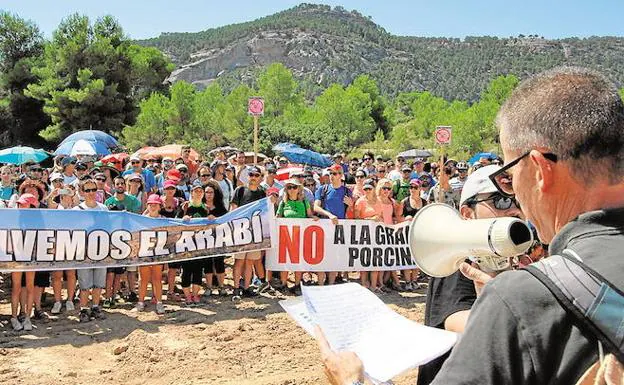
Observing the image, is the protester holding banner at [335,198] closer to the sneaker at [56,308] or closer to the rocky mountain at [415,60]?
the sneaker at [56,308]

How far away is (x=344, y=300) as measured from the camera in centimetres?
211

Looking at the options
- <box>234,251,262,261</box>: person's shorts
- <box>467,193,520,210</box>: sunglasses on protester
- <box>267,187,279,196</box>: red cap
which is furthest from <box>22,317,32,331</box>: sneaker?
<box>467,193,520,210</box>: sunglasses on protester

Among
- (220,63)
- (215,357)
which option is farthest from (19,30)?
(220,63)

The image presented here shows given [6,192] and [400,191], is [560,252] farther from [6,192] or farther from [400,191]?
[400,191]

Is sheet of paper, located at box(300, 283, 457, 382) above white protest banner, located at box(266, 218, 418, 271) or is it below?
above

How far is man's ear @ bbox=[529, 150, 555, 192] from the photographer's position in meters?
1.33

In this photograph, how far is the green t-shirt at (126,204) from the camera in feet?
27.9

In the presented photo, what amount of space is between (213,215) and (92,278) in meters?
1.90

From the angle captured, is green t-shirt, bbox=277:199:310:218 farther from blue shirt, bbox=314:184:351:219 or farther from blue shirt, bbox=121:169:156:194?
blue shirt, bbox=121:169:156:194

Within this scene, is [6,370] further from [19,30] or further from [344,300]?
[19,30]

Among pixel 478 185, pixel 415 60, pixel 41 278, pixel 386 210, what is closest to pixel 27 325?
pixel 41 278

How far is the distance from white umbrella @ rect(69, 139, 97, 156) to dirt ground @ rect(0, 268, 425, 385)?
1186cm

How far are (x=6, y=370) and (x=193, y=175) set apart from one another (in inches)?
318

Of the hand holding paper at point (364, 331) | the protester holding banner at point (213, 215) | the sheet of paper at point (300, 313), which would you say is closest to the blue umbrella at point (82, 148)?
the protester holding banner at point (213, 215)
